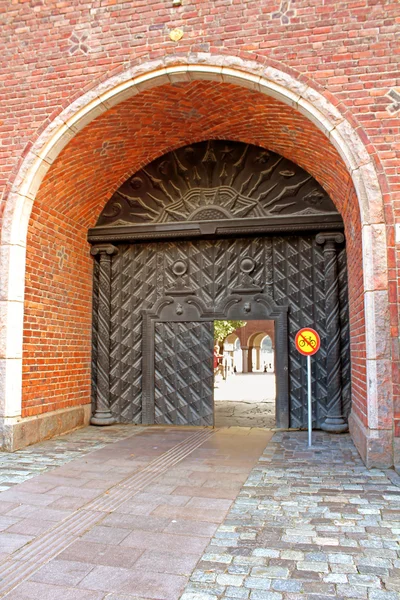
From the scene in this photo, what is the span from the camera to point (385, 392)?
5.12 m

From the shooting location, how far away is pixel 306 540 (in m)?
3.20

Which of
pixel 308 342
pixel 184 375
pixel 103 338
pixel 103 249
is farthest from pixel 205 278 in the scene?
pixel 308 342

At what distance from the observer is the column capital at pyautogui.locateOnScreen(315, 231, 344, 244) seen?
7375 millimetres

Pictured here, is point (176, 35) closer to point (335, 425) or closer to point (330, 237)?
point (330, 237)

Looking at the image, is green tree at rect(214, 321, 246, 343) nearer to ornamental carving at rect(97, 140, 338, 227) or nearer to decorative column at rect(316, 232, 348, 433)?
ornamental carving at rect(97, 140, 338, 227)

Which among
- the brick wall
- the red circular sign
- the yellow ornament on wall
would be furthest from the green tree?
the yellow ornament on wall

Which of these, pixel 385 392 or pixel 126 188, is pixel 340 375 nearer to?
pixel 385 392

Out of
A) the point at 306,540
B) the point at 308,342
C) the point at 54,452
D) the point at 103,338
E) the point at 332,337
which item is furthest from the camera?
the point at 103,338

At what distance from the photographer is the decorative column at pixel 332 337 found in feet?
23.6

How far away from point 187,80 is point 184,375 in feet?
14.2

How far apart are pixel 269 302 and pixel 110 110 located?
362 centimetres

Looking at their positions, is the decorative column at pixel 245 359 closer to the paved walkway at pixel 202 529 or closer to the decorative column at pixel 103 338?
the decorative column at pixel 103 338

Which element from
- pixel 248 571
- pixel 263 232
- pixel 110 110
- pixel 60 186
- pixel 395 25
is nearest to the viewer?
pixel 248 571

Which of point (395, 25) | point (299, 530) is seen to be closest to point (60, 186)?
point (395, 25)
